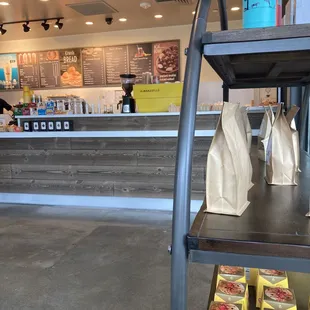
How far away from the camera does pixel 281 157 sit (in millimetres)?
1025

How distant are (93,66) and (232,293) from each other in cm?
610

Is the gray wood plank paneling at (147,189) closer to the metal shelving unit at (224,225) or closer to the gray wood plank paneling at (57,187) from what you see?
the gray wood plank paneling at (57,187)

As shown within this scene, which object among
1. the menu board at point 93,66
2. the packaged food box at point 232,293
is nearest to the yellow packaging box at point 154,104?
the packaged food box at point 232,293

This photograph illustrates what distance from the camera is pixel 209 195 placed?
2.47 ft

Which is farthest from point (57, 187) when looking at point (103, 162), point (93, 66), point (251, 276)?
point (251, 276)

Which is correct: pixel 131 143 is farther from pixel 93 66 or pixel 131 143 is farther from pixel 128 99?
pixel 93 66

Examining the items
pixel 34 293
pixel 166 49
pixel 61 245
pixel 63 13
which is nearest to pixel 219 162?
pixel 34 293

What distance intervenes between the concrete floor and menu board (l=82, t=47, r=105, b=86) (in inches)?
139

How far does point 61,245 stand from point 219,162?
8.26 feet

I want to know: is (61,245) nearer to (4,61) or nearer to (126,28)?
(126,28)

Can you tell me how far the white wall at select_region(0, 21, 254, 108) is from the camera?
595 cm

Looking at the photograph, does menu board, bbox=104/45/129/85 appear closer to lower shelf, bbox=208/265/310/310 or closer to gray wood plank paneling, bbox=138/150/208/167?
gray wood plank paneling, bbox=138/150/208/167

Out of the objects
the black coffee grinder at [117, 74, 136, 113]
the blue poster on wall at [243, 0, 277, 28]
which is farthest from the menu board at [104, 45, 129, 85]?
the blue poster on wall at [243, 0, 277, 28]

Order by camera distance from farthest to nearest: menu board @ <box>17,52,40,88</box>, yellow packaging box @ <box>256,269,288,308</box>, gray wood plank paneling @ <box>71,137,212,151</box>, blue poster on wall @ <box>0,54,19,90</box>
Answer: blue poster on wall @ <box>0,54,19,90</box>
menu board @ <box>17,52,40,88</box>
gray wood plank paneling @ <box>71,137,212,151</box>
yellow packaging box @ <box>256,269,288,308</box>
